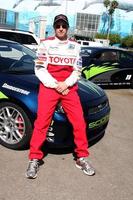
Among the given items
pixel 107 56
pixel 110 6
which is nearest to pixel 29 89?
pixel 107 56

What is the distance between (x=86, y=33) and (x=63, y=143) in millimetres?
87512

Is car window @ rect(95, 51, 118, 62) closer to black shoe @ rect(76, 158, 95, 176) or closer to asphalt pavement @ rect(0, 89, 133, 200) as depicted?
asphalt pavement @ rect(0, 89, 133, 200)

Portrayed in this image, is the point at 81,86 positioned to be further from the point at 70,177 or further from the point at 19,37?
the point at 19,37

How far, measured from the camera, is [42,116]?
412 cm

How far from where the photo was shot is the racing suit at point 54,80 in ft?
13.5

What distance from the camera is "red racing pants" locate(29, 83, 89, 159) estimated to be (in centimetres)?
413

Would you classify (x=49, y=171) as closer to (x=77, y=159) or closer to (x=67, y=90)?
(x=77, y=159)

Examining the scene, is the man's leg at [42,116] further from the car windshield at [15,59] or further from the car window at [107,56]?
the car window at [107,56]

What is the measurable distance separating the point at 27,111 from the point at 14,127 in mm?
380

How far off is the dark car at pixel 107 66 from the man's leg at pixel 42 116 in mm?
5821

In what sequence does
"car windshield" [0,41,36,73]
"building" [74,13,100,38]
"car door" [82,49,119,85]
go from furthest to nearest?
"building" [74,13,100,38], "car door" [82,49,119,85], "car windshield" [0,41,36,73]

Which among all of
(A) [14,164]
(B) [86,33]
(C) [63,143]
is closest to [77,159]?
(C) [63,143]


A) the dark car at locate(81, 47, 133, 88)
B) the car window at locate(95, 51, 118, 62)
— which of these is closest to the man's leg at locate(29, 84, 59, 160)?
the dark car at locate(81, 47, 133, 88)

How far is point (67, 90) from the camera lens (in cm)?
416
